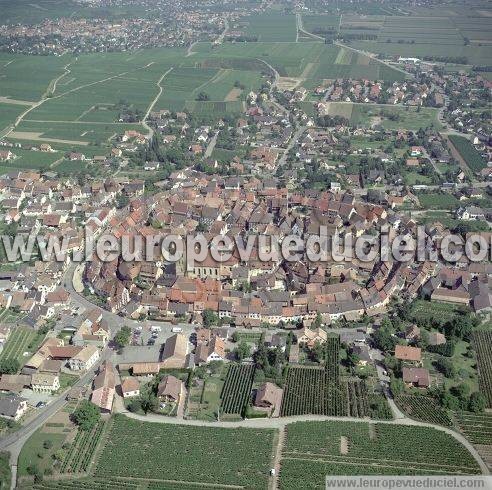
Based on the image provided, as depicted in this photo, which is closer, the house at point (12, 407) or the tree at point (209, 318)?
the house at point (12, 407)

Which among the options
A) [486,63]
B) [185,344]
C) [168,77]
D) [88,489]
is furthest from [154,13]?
[88,489]

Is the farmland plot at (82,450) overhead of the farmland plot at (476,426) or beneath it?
beneath

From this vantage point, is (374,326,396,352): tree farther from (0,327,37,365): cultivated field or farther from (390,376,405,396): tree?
(0,327,37,365): cultivated field

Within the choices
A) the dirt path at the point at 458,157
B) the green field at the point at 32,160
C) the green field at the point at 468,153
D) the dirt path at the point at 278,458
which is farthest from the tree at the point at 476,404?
the green field at the point at 32,160

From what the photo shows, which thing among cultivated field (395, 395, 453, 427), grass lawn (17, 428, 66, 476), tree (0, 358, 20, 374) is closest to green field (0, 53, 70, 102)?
tree (0, 358, 20, 374)

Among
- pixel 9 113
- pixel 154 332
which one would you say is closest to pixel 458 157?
pixel 154 332

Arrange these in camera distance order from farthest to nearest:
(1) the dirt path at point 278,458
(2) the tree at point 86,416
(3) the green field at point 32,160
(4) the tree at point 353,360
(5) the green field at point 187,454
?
(3) the green field at point 32,160, (4) the tree at point 353,360, (2) the tree at point 86,416, (5) the green field at point 187,454, (1) the dirt path at point 278,458

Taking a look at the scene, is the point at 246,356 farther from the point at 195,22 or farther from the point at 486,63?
the point at 195,22

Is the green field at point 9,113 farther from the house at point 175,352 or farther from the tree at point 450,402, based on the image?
the tree at point 450,402
